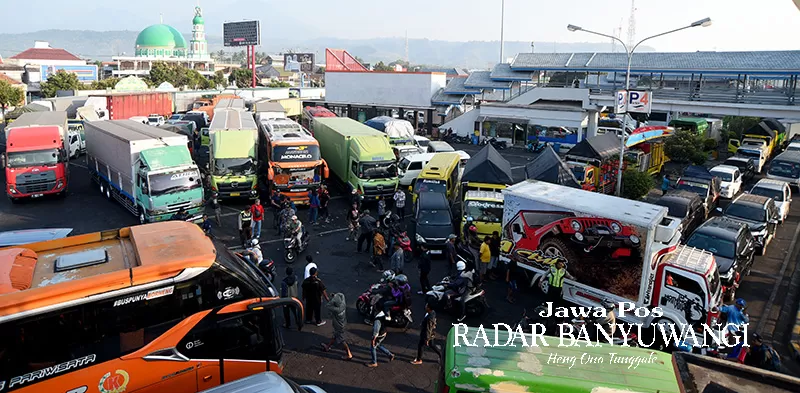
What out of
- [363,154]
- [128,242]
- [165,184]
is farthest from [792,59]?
[128,242]

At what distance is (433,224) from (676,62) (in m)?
32.0

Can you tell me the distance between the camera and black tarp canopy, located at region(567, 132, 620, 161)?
945 inches

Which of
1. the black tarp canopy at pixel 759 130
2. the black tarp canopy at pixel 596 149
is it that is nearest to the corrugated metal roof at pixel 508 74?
the black tarp canopy at pixel 759 130

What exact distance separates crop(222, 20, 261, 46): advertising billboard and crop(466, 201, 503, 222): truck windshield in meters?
75.5

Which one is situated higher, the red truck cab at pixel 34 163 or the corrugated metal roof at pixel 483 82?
the corrugated metal roof at pixel 483 82

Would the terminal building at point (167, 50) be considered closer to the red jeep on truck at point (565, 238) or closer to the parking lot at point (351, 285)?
the parking lot at point (351, 285)

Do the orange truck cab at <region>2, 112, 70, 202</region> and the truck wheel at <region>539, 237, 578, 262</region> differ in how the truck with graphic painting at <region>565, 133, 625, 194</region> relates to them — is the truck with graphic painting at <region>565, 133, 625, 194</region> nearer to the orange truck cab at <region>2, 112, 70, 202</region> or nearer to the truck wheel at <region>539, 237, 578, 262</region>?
the truck wheel at <region>539, 237, 578, 262</region>

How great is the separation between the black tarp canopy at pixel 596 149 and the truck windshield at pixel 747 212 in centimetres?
690

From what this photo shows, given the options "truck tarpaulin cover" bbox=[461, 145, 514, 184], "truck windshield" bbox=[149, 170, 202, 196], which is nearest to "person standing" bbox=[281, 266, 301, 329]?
"truck windshield" bbox=[149, 170, 202, 196]

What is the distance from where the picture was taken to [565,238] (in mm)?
11883

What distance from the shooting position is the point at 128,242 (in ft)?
28.3

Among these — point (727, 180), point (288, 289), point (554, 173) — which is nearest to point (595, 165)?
point (554, 173)

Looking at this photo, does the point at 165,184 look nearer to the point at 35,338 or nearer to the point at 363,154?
the point at 363,154

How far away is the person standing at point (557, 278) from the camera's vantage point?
11688mm
